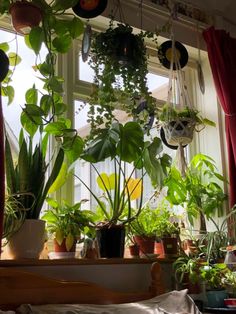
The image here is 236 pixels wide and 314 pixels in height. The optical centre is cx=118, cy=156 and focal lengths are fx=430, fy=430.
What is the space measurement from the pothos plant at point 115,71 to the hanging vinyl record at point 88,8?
0.12m

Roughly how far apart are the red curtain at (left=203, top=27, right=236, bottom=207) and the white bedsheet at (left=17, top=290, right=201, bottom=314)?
3.53 feet

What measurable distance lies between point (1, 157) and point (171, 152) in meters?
1.53

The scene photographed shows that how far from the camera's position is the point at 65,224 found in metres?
2.09

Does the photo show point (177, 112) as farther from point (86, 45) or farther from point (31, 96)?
point (31, 96)

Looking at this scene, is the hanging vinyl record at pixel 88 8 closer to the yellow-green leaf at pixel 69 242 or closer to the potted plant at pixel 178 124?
the potted plant at pixel 178 124

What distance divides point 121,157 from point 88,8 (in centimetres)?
85

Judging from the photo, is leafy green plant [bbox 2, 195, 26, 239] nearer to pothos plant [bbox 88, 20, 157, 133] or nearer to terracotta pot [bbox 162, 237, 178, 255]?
pothos plant [bbox 88, 20, 157, 133]

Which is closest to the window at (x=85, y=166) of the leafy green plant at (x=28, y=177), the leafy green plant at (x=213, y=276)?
the leafy green plant at (x=28, y=177)

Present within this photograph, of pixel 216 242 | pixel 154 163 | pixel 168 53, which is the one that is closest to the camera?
pixel 154 163

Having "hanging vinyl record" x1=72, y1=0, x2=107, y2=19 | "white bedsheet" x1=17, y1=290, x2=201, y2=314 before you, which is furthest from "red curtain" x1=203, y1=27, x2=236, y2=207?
"white bedsheet" x1=17, y1=290, x2=201, y2=314

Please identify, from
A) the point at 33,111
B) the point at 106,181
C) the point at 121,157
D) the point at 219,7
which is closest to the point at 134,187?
the point at 106,181

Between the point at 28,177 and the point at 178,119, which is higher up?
the point at 178,119

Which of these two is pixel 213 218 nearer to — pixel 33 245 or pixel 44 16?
pixel 33 245

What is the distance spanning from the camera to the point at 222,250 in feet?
7.82
